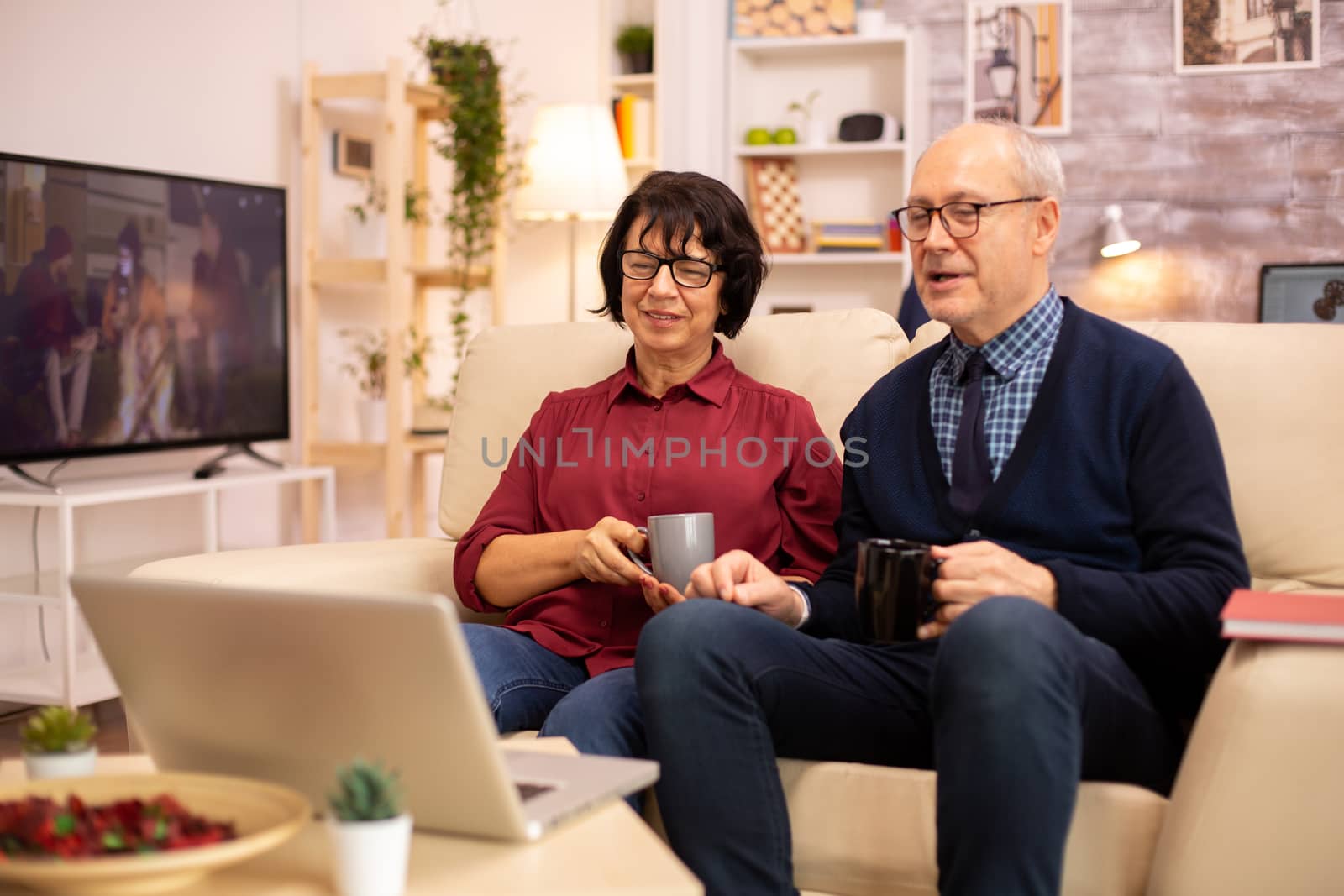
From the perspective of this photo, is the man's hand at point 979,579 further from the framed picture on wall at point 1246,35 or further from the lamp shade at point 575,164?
the framed picture on wall at point 1246,35

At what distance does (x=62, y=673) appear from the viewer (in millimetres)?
2904

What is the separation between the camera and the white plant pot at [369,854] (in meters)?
0.90

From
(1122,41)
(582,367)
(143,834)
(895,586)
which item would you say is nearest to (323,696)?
(143,834)

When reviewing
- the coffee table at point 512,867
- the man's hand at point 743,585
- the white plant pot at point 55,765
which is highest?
the man's hand at point 743,585

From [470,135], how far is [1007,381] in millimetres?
2800

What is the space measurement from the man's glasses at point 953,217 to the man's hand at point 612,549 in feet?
1.65

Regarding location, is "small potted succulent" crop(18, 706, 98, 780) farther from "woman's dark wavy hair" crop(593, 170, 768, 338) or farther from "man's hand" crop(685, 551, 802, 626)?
"woman's dark wavy hair" crop(593, 170, 768, 338)

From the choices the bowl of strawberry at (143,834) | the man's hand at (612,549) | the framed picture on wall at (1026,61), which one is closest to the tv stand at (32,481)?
the man's hand at (612,549)

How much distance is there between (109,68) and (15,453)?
1020mm

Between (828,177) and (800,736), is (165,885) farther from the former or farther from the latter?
(828,177)

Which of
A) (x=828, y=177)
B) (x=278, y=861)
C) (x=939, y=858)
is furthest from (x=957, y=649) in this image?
(x=828, y=177)

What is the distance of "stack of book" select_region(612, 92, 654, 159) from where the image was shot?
5102mm

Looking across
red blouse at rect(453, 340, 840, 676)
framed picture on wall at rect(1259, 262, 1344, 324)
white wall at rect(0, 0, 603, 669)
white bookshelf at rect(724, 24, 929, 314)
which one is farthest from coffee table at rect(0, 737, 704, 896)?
white bookshelf at rect(724, 24, 929, 314)

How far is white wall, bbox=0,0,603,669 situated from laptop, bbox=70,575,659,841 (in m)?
2.23
